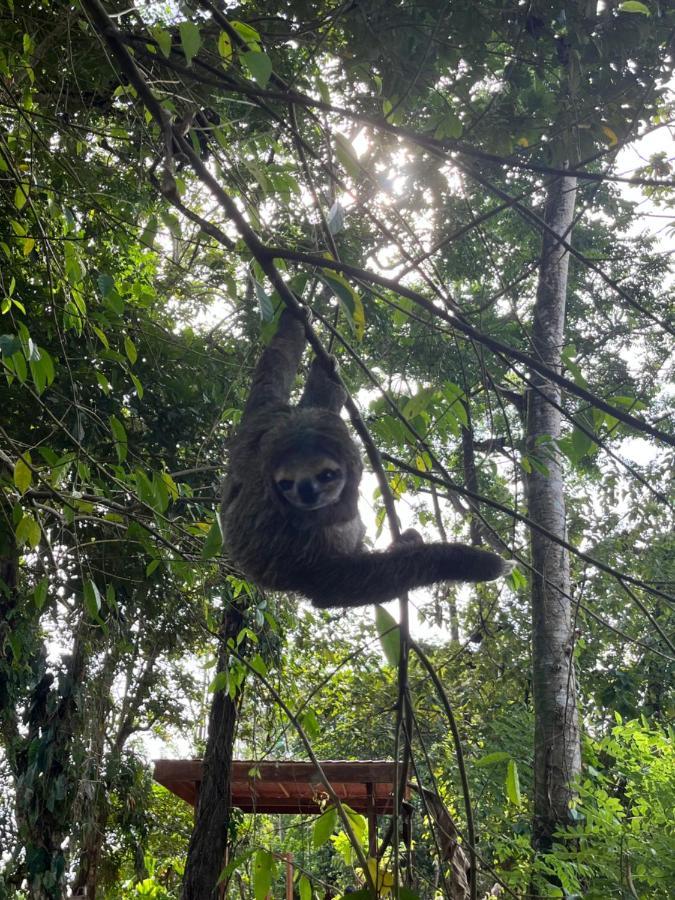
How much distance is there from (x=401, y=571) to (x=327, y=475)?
65 cm

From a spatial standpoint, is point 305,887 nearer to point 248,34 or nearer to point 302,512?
point 302,512

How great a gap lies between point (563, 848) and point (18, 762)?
5.32 meters

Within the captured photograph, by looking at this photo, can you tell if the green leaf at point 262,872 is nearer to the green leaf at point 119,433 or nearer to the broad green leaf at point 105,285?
the green leaf at point 119,433

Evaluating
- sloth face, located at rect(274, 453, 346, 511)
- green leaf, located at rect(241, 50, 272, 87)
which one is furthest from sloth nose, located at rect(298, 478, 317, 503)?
green leaf, located at rect(241, 50, 272, 87)

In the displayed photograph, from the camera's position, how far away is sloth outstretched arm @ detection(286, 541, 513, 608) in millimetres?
3822

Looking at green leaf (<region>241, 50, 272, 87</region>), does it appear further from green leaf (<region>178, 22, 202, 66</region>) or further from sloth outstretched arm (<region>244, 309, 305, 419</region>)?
sloth outstretched arm (<region>244, 309, 305, 419</region>)

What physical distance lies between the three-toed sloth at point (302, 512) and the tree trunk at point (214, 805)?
4.00 meters

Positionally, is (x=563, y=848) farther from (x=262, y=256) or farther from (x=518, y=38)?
(x=518, y=38)

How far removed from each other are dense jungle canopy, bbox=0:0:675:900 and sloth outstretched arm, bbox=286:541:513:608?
214mm

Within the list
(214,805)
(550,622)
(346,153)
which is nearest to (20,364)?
(346,153)

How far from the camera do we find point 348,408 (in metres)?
2.71

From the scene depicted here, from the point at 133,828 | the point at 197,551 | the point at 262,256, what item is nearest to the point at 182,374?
the point at 197,551

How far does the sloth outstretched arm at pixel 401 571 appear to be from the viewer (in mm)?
3822

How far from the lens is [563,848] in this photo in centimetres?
548
